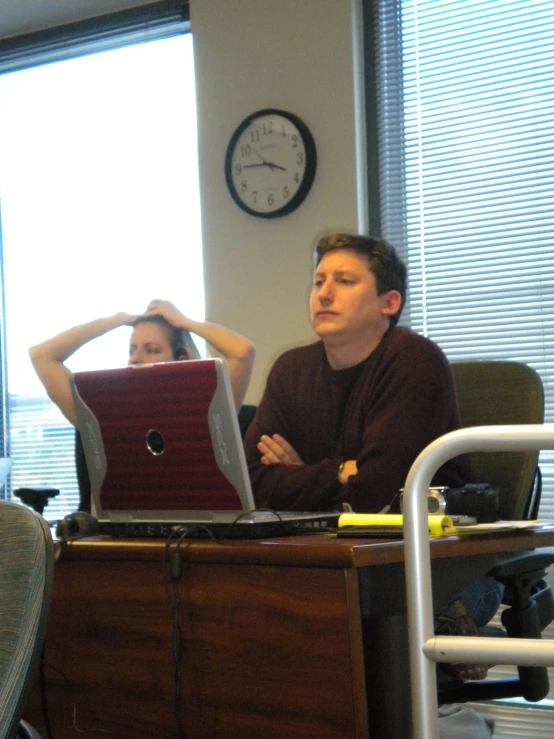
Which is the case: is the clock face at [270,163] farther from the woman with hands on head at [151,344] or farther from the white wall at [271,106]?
the woman with hands on head at [151,344]

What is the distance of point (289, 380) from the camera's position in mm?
2424

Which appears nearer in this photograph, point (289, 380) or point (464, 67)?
point (289, 380)

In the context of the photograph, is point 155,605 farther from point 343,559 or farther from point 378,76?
point 378,76

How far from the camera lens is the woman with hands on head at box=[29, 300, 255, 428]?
2531 millimetres

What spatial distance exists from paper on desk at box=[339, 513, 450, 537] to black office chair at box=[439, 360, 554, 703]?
34 cm

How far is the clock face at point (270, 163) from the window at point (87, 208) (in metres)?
0.29

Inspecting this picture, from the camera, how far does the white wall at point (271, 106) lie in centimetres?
360

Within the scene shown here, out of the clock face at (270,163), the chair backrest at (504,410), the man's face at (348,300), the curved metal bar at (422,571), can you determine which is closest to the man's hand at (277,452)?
Answer: the man's face at (348,300)

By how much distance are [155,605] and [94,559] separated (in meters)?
0.15

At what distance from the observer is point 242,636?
4.59 ft

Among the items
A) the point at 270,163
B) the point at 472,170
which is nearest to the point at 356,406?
the point at 472,170

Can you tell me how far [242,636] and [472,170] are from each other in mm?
2428

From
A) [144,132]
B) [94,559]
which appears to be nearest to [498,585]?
[94,559]

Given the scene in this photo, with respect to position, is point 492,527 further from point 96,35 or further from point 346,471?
point 96,35
